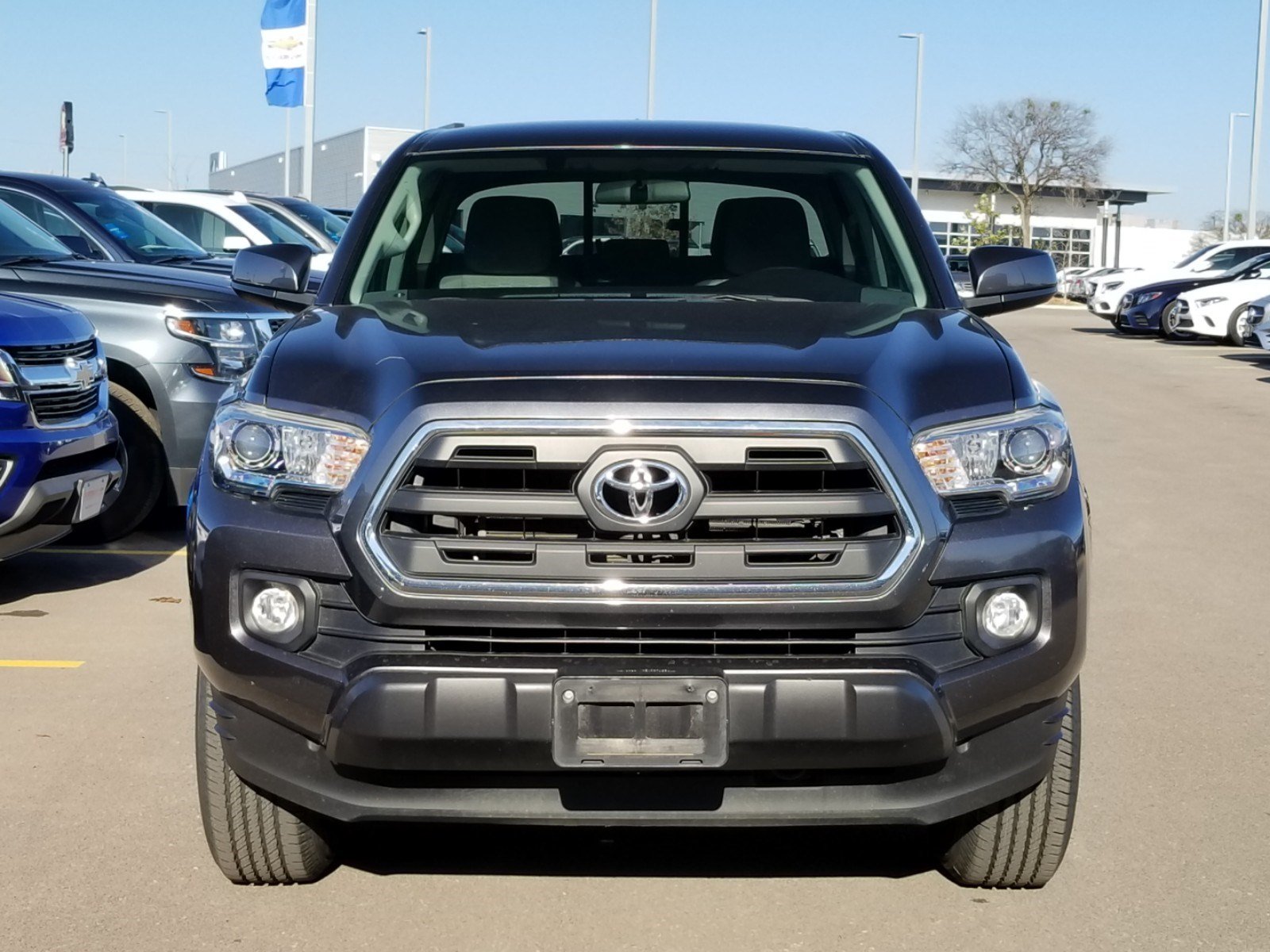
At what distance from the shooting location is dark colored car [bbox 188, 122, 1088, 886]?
322 centimetres

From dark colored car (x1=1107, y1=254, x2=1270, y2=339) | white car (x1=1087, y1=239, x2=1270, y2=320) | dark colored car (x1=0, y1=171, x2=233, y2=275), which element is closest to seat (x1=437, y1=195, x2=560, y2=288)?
dark colored car (x1=0, y1=171, x2=233, y2=275)

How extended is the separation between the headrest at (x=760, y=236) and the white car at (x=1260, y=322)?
16.0m

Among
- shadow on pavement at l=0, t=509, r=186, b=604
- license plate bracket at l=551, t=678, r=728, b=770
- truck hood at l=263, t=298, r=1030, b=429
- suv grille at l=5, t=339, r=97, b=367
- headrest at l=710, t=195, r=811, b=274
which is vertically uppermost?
headrest at l=710, t=195, r=811, b=274

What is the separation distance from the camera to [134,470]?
8.60 metres

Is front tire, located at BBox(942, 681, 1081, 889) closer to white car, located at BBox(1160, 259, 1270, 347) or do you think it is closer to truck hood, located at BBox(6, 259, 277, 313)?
truck hood, located at BBox(6, 259, 277, 313)

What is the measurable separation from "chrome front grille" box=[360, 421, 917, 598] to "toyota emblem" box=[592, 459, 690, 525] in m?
0.03

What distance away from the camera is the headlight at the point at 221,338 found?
8.49 metres

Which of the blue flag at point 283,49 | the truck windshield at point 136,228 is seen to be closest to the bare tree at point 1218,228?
the blue flag at point 283,49

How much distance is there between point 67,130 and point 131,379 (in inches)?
769

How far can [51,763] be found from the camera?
4.85 meters

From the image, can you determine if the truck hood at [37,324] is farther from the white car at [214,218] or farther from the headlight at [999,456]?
the white car at [214,218]

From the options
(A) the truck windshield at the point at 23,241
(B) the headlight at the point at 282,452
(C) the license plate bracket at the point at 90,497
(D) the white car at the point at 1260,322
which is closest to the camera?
(B) the headlight at the point at 282,452

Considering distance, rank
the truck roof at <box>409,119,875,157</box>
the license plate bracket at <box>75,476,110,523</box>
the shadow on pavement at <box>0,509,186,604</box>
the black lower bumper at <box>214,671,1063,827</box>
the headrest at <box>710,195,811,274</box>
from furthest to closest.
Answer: the shadow on pavement at <box>0,509,186,604</box> < the license plate bracket at <box>75,476,110,523</box> < the truck roof at <box>409,119,875,157</box> < the headrest at <box>710,195,811,274</box> < the black lower bumper at <box>214,671,1063,827</box>

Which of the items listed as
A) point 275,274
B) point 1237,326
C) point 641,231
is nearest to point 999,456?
point 641,231
